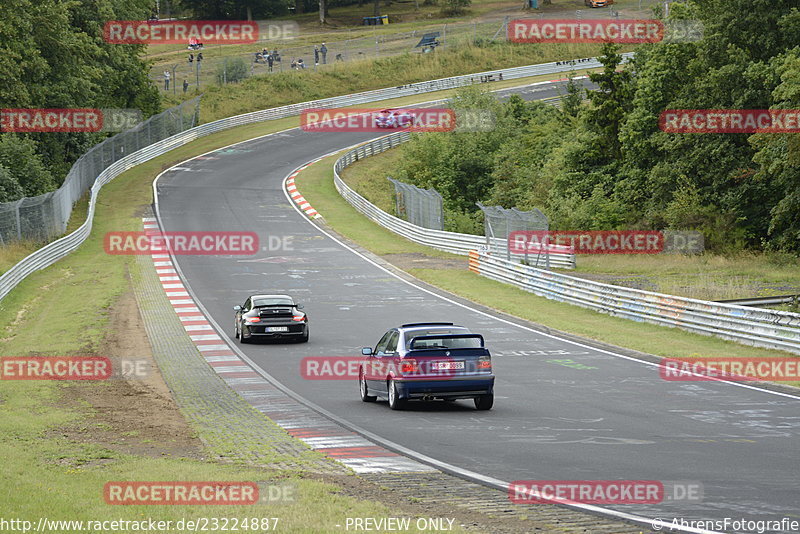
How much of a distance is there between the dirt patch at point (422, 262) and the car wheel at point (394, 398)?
79.8 ft

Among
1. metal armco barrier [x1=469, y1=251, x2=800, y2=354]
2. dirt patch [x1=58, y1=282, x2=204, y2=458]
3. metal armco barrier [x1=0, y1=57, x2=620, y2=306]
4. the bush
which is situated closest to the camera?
dirt patch [x1=58, y1=282, x2=204, y2=458]

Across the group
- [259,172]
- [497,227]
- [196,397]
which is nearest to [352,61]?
[259,172]

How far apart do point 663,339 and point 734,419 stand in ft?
35.6

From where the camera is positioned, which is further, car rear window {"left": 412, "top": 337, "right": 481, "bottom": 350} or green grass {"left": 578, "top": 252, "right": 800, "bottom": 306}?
green grass {"left": 578, "top": 252, "right": 800, "bottom": 306}

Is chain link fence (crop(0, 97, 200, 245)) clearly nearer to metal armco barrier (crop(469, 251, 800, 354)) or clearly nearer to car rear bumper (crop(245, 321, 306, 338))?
car rear bumper (crop(245, 321, 306, 338))

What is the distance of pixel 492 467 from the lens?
12500 mm

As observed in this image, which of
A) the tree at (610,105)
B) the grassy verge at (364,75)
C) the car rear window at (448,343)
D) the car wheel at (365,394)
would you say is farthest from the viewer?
the grassy verge at (364,75)

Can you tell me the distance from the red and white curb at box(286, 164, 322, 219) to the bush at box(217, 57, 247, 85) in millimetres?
24639

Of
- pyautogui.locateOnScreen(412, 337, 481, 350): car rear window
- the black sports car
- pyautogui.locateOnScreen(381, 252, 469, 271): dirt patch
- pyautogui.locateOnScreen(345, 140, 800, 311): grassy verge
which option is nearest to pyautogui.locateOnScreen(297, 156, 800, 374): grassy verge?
pyautogui.locateOnScreen(381, 252, 469, 271): dirt patch

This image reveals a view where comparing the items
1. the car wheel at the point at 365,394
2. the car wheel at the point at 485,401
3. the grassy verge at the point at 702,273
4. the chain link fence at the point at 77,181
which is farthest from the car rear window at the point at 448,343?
the chain link fence at the point at 77,181

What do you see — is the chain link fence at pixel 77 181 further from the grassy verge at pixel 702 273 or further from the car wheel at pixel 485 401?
the car wheel at pixel 485 401

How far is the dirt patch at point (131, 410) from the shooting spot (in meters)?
14.8

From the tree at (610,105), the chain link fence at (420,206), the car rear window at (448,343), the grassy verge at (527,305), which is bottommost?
the grassy verge at (527,305)

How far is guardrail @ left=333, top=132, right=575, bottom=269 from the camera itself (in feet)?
130
